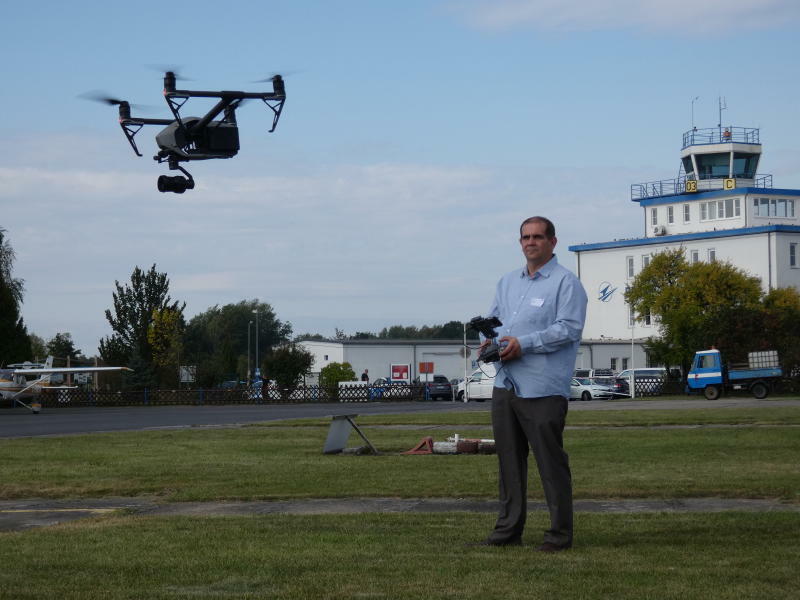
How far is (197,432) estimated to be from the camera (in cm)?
2909

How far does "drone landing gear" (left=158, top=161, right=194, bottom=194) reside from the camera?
74.0 feet

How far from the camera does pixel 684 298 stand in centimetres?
8094

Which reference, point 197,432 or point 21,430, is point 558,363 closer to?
point 197,432

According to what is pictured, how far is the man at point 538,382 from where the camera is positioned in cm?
830

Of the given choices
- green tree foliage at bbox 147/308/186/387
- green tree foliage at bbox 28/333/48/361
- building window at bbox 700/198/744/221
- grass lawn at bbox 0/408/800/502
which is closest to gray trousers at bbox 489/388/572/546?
grass lawn at bbox 0/408/800/502

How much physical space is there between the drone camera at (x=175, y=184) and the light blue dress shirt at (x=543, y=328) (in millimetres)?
14846

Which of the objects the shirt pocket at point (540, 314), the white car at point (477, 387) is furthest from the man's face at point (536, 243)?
the white car at point (477, 387)

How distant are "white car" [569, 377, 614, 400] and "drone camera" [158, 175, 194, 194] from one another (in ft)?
146

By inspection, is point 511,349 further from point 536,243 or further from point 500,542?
point 500,542

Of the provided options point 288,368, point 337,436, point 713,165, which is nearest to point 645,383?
point 288,368

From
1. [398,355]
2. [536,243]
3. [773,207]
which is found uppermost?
[773,207]

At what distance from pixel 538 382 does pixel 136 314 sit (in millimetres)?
86285

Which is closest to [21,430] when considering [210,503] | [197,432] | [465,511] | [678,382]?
[197,432]

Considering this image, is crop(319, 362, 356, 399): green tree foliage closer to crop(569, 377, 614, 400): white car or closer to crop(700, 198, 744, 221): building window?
crop(569, 377, 614, 400): white car
